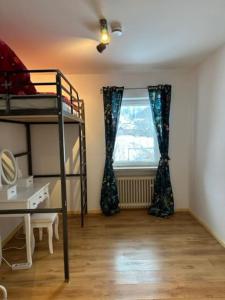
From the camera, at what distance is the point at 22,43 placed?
101 inches

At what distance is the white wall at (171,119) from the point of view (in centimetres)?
384

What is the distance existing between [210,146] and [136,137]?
4.01ft

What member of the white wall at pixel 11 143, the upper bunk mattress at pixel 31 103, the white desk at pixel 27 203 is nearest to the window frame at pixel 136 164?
the white wall at pixel 11 143

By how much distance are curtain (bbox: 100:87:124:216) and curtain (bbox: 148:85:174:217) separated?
53cm

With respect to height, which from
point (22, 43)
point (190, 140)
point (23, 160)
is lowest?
point (23, 160)

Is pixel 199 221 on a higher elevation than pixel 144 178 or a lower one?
lower

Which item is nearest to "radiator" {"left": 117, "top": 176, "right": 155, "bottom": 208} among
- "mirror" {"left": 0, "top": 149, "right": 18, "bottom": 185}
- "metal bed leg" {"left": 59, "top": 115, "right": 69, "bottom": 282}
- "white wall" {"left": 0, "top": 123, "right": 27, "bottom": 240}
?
"white wall" {"left": 0, "top": 123, "right": 27, "bottom": 240}

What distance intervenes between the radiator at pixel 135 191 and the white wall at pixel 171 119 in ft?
1.17

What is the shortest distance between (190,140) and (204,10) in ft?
7.13

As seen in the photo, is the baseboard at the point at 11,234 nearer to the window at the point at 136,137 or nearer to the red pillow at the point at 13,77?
the window at the point at 136,137

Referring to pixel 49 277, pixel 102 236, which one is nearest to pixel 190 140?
pixel 102 236

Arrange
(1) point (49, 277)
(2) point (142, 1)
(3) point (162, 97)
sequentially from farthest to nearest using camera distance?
(3) point (162, 97), (1) point (49, 277), (2) point (142, 1)

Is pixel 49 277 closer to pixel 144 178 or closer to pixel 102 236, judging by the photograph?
pixel 102 236

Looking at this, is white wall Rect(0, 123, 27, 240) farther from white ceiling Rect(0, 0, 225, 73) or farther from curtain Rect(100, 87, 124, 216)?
curtain Rect(100, 87, 124, 216)
